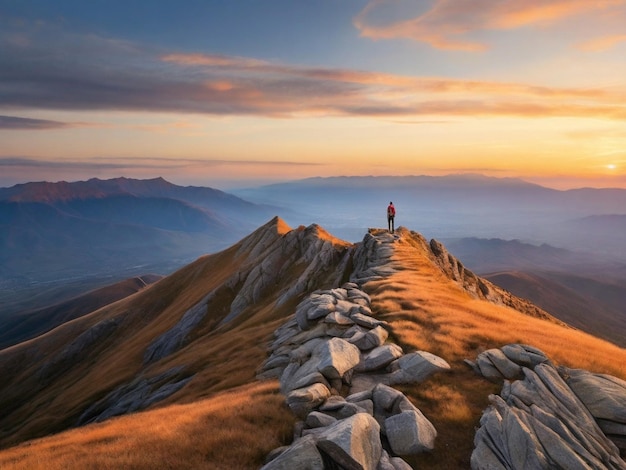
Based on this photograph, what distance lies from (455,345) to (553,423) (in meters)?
9.87

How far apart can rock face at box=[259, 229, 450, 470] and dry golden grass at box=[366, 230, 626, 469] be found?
87 centimetres

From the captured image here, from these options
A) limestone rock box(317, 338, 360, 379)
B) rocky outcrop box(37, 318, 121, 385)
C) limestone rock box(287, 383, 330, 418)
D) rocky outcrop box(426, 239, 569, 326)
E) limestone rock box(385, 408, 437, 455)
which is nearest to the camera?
limestone rock box(385, 408, 437, 455)

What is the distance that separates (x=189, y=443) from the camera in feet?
45.1

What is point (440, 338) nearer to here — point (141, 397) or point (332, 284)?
point (332, 284)

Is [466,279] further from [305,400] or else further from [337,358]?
[305,400]

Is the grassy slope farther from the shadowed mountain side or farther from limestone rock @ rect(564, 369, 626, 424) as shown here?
the shadowed mountain side

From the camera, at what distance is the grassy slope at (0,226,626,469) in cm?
1315

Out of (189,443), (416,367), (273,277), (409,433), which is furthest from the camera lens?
(273,277)

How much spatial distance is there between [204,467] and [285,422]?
13.1 ft

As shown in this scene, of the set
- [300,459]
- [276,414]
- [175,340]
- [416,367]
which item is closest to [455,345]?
[416,367]

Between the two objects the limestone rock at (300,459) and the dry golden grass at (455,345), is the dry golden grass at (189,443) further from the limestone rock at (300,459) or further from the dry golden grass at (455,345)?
the dry golden grass at (455,345)

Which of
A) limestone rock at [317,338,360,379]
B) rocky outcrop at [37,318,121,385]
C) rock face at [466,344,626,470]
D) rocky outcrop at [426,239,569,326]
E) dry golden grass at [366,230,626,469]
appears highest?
rock face at [466,344,626,470]

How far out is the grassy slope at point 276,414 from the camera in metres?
13.1

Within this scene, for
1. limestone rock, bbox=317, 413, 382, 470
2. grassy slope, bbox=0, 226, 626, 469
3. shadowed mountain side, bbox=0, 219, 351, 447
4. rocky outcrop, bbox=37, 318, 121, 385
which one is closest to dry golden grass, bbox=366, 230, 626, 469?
grassy slope, bbox=0, 226, 626, 469
